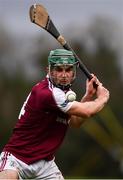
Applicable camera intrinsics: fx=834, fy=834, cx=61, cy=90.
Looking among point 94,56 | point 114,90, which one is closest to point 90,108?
point 114,90

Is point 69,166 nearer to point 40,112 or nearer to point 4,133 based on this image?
point 4,133

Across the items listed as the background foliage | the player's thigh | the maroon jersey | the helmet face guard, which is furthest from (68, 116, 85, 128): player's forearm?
the background foliage

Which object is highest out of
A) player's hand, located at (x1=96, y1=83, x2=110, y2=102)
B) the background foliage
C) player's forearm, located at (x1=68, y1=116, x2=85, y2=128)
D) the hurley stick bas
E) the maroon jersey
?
the hurley stick bas

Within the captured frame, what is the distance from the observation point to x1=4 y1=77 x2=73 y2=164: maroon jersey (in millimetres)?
8656

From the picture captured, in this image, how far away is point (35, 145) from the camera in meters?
8.77

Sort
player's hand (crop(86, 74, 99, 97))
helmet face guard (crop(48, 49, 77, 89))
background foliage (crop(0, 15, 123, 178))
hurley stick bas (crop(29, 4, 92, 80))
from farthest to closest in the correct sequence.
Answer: background foliage (crop(0, 15, 123, 178)), hurley stick bas (crop(29, 4, 92, 80)), player's hand (crop(86, 74, 99, 97)), helmet face guard (crop(48, 49, 77, 89))

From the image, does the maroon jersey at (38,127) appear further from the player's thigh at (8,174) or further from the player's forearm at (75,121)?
the player's forearm at (75,121)

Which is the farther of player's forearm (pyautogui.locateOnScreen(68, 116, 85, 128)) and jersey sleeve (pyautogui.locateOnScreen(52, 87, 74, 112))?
player's forearm (pyautogui.locateOnScreen(68, 116, 85, 128))

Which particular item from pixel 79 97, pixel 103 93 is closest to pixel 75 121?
pixel 103 93

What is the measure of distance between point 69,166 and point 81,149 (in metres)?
2.16

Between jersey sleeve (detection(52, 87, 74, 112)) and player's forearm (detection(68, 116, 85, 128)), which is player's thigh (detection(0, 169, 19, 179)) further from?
player's forearm (detection(68, 116, 85, 128))

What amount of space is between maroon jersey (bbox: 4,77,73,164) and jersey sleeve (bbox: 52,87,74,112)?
0.4 inches

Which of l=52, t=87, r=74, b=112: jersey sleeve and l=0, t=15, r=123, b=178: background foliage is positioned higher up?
l=52, t=87, r=74, b=112: jersey sleeve

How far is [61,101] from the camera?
28.2 feet
